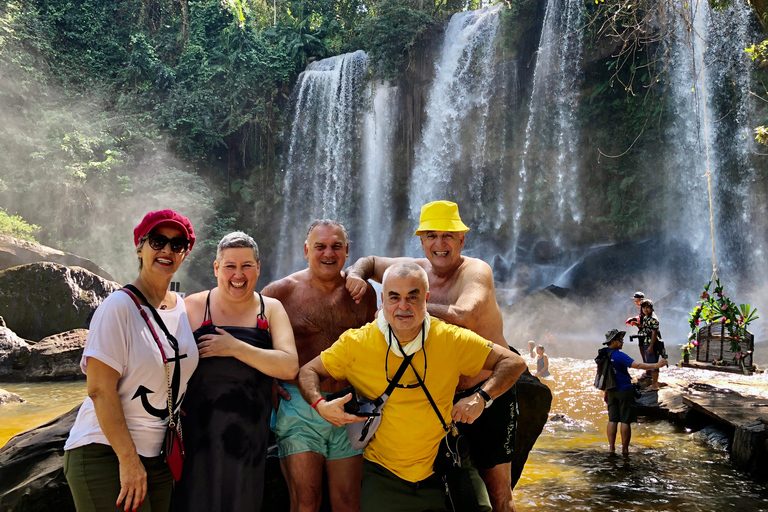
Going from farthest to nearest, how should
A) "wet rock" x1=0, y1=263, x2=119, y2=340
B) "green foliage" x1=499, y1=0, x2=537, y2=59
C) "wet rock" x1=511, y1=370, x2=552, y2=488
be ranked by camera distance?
"green foliage" x1=499, y1=0, x2=537, y2=59 < "wet rock" x1=0, y1=263, x2=119, y2=340 < "wet rock" x1=511, y1=370, x2=552, y2=488

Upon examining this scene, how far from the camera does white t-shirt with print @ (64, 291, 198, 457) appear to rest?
199 centimetres

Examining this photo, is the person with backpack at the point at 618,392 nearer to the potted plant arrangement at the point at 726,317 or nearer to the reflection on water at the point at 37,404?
the potted plant arrangement at the point at 726,317

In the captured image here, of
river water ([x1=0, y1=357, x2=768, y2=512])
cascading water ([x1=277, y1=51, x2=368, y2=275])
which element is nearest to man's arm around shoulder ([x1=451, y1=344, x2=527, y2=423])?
river water ([x1=0, y1=357, x2=768, y2=512])

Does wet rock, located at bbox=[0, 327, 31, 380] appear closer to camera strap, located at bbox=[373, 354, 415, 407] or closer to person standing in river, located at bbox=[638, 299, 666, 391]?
camera strap, located at bbox=[373, 354, 415, 407]

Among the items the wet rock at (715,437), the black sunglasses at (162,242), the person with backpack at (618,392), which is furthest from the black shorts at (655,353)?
the black sunglasses at (162,242)

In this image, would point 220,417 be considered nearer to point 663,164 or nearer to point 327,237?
point 327,237

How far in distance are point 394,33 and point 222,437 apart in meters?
22.5

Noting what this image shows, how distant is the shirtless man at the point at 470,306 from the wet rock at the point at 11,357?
377 inches

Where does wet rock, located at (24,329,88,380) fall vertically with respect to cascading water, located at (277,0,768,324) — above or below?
below

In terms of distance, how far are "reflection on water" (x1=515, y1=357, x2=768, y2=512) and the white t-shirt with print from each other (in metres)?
3.55

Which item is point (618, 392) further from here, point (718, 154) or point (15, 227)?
point (15, 227)

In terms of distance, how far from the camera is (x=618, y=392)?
21.6 ft

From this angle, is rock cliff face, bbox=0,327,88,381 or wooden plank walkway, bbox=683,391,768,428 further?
rock cliff face, bbox=0,327,88,381

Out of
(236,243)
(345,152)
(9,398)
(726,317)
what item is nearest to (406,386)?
(236,243)
